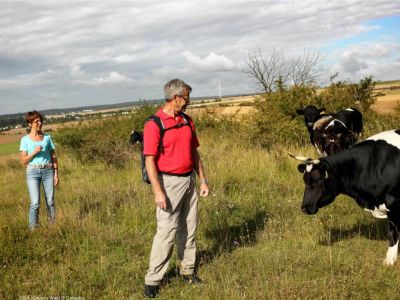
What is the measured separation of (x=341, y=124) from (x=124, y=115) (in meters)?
11.0

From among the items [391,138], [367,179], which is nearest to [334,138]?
[391,138]

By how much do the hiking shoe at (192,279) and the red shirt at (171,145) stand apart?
1.26 m

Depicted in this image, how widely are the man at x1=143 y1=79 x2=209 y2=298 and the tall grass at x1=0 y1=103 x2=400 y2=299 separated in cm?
47

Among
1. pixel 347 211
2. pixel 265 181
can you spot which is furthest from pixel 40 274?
pixel 265 181

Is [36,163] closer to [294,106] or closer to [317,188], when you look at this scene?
[317,188]

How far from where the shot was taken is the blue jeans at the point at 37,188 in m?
6.54

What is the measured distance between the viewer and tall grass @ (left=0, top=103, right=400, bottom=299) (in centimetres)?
448

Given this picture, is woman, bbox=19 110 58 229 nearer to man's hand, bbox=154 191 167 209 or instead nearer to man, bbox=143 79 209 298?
man, bbox=143 79 209 298

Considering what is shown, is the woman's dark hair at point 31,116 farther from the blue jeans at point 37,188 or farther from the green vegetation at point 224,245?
the green vegetation at point 224,245

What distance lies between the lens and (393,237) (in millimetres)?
5035

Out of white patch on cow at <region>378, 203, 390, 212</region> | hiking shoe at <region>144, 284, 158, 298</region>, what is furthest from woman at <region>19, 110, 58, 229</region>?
white patch on cow at <region>378, 203, 390, 212</region>

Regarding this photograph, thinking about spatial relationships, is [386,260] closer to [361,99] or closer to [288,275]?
[288,275]

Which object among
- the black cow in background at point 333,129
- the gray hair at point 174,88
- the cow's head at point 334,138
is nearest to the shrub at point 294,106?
the black cow in background at point 333,129

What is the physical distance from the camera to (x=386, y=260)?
4.97 m
